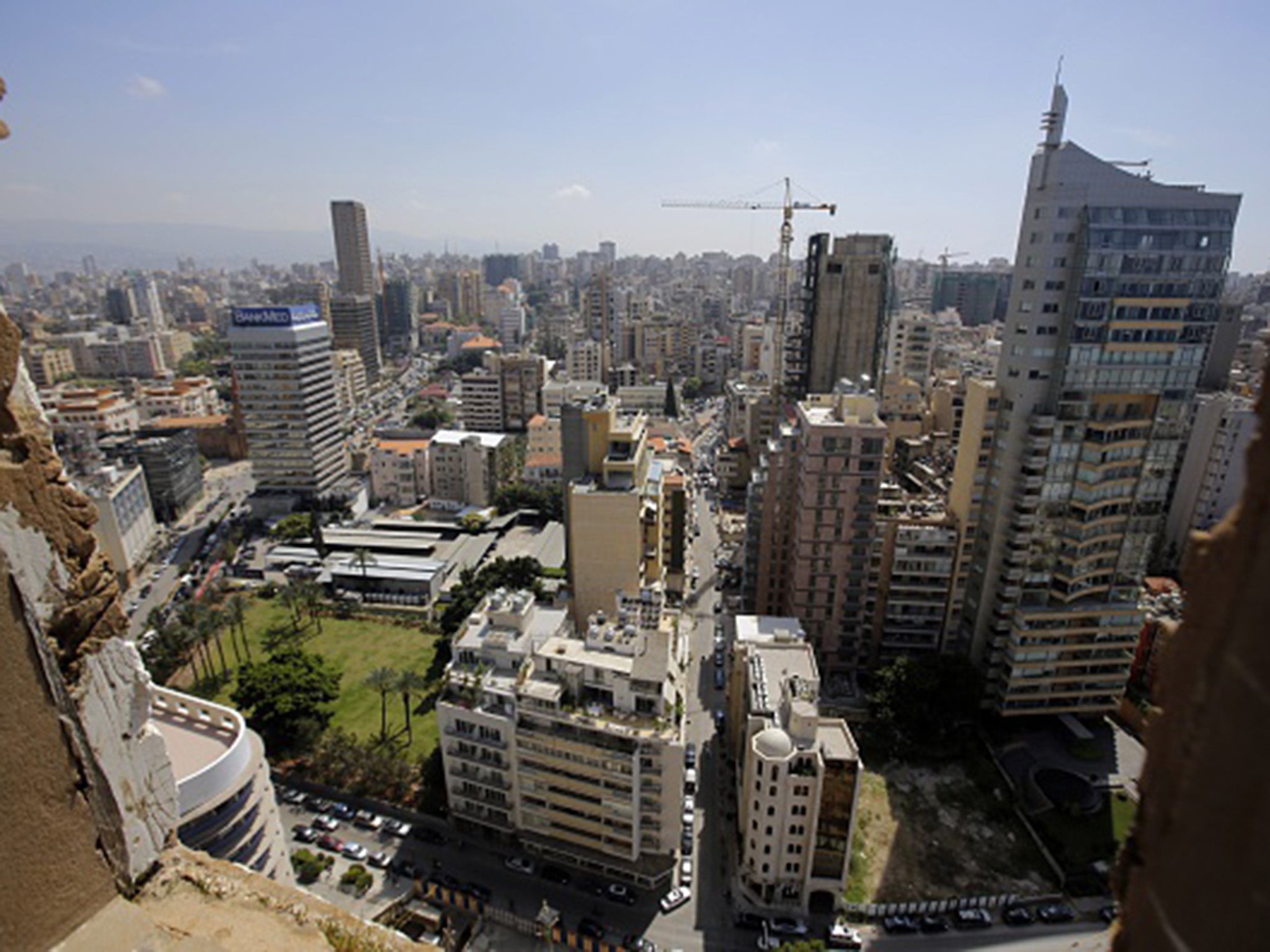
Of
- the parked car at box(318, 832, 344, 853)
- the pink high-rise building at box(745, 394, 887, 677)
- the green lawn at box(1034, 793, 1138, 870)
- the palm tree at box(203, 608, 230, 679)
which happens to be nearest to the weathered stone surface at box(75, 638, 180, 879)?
the parked car at box(318, 832, 344, 853)

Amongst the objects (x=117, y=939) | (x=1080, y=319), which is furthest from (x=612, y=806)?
(x=1080, y=319)

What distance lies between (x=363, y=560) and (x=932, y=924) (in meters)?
26.8

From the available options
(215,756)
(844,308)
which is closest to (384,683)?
(215,756)

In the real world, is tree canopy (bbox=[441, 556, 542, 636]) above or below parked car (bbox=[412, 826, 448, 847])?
above

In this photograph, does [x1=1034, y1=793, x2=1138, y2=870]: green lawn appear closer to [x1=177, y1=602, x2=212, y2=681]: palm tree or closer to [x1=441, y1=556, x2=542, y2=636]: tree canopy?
[x1=441, y1=556, x2=542, y2=636]: tree canopy

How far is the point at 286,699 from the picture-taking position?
2188cm

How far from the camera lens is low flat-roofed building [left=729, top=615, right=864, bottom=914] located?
1570cm

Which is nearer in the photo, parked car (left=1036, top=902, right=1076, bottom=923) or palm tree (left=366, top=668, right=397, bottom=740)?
parked car (left=1036, top=902, right=1076, bottom=923)

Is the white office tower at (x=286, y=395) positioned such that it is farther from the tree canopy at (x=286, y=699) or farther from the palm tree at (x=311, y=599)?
the tree canopy at (x=286, y=699)

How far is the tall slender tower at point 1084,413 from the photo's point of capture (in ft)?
61.1

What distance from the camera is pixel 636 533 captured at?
915 inches

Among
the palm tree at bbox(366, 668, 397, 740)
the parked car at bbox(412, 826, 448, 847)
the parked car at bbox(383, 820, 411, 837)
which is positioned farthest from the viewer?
the palm tree at bbox(366, 668, 397, 740)

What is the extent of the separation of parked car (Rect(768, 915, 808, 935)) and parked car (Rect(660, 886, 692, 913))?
83.5 inches

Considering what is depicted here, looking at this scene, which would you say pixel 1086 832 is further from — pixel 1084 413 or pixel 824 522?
pixel 1084 413
